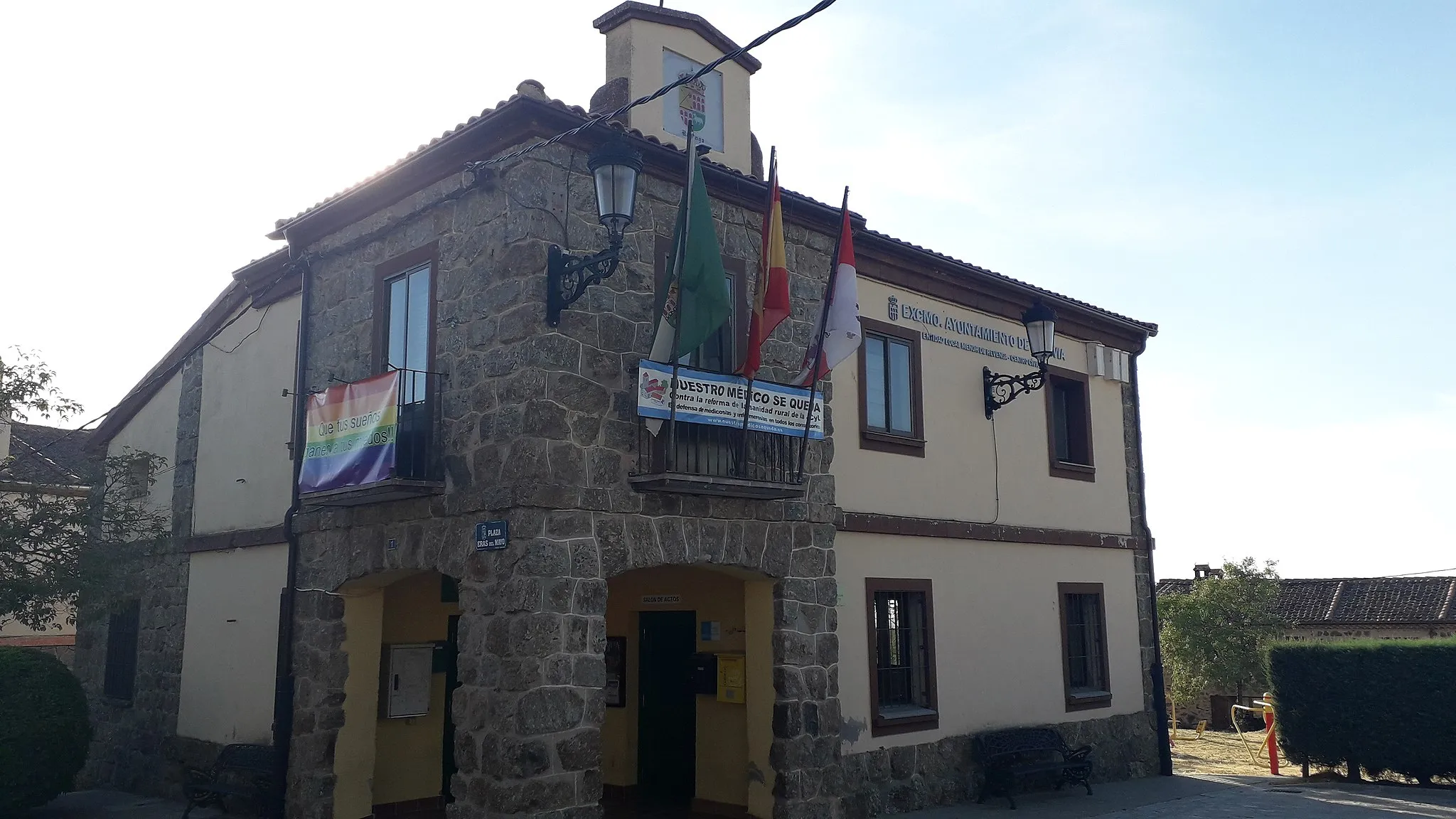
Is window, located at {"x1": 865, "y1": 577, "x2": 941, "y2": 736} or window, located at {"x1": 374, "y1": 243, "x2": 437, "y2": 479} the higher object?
window, located at {"x1": 374, "y1": 243, "x2": 437, "y2": 479}

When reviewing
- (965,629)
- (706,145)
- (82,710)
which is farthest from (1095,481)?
(82,710)

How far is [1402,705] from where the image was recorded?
44.5ft

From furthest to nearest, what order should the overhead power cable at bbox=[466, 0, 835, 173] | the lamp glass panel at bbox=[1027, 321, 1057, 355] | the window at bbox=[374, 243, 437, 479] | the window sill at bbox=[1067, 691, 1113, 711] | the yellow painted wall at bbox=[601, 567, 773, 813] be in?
the window sill at bbox=[1067, 691, 1113, 711] → the lamp glass panel at bbox=[1027, 321, 1057, 355] → the yellow painted wall at bbox=[601, 567, 773, 813] → the window at bbox=[374, 243, 437, 479] → the overhead power cable at bbox=[466, 0, 835, 173]

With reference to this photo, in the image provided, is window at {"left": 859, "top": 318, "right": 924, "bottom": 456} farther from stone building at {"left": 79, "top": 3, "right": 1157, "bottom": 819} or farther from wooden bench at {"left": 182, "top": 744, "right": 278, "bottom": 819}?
wooden bench at {"left": 182, "top": 744, "right": 278, "bottom": 819}

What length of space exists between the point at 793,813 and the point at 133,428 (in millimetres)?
10399

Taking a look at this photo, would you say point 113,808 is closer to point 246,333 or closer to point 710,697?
point 246,333

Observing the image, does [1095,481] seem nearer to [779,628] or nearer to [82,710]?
[779,628]

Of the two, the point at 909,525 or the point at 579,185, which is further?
the point at 909,525

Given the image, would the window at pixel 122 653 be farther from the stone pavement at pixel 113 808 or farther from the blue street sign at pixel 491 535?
the blue street sign at pixel 491 535

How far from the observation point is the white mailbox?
10789 millimetres

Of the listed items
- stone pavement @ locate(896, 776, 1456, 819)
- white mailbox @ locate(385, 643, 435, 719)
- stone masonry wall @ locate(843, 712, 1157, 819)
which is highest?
white mailbox @ locate(385, 643, 435, 719)

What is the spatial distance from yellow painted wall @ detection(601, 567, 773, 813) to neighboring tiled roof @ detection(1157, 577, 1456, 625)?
2132 cm

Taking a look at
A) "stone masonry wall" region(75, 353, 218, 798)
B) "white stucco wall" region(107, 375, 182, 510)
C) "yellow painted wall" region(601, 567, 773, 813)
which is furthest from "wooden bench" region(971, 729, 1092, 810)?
"white stucco wall" region(107, 375, 182, 510)

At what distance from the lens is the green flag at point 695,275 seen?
8523 mm
